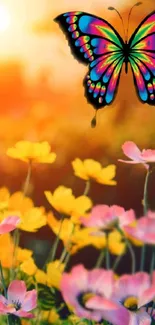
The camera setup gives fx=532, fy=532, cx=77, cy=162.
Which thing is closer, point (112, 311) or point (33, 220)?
point (112, 311)

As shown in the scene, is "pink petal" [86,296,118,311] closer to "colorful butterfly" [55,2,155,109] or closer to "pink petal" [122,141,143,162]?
"pink petal" [122,141,143,162]

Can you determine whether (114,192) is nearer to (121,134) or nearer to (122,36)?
(121,134)

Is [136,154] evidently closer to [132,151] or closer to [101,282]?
[132,151]

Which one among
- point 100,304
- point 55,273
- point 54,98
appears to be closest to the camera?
point 100,304

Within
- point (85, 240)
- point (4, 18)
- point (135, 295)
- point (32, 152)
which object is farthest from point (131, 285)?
point (4, 18)

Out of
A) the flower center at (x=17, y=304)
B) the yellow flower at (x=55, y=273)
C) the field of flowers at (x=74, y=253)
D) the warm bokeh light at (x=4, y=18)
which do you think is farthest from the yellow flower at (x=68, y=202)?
the warm bokeh light at (x=4, y=18)

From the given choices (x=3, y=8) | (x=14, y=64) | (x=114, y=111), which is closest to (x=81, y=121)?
(x=114, y=111)

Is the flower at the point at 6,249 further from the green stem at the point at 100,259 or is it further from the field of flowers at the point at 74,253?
the green stem at the point at 100,259
